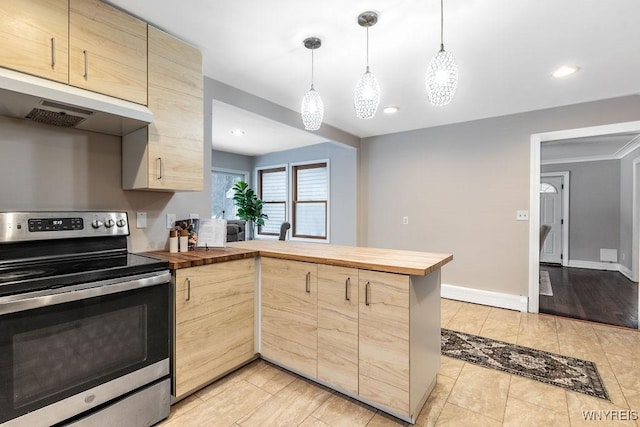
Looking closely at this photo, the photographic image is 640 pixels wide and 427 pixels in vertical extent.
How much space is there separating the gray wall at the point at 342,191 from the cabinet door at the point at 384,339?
10.6 feet

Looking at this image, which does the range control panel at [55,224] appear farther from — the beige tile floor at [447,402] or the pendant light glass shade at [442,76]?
the pendant light glass shade at [442,76]

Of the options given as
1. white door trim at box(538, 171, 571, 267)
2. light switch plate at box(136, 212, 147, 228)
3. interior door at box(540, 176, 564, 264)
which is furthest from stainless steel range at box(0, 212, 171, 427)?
Result: white door trim at box(538, 171, 571, 267)

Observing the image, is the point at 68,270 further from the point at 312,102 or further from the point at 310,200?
the point at 310,200

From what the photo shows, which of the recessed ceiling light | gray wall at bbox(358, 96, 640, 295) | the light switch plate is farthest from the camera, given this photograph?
gray wall at bbox(358, 96, 640, 295)

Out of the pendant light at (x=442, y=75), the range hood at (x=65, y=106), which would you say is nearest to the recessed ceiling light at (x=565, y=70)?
the pendant light at (x=442, y=75)

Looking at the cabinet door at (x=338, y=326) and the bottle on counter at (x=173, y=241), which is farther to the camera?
the bottle on counter at (x=173, y=241)

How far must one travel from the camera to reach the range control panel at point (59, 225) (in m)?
1.45

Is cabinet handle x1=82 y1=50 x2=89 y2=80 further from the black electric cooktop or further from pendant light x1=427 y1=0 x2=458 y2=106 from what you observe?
pendant light x1=427 y1=0 x2=458 y2=106

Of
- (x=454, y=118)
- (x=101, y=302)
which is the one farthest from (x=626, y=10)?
(x=101, y=302)

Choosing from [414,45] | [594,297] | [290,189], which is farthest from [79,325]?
[594,297]

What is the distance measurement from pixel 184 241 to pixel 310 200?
3.69m

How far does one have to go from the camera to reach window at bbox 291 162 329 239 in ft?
18.4

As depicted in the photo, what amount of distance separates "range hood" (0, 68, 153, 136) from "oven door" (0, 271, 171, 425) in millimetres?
891

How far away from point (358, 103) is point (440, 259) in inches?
44.6
